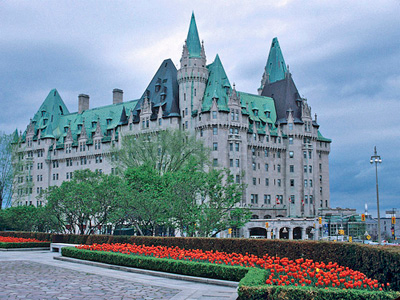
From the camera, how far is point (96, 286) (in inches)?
746

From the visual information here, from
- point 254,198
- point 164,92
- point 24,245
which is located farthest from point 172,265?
point 164,92

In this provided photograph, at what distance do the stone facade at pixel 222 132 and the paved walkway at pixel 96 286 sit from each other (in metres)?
55.2

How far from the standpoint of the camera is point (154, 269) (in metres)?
23.7

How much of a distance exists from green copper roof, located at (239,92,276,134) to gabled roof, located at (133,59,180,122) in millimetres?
12434

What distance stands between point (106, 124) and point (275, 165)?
34936 millimetres

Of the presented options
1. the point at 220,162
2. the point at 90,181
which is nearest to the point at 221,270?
the point at 90,181

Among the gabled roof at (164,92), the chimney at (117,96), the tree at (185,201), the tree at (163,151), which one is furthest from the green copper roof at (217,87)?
the tree at (185,201)

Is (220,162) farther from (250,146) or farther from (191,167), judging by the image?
(191,167)

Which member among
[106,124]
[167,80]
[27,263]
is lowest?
[27,263]

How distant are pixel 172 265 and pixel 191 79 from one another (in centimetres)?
6094

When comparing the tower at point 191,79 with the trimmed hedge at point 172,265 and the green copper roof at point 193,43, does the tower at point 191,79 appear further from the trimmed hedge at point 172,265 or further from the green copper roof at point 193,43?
the trimmed hedge at point 172,265

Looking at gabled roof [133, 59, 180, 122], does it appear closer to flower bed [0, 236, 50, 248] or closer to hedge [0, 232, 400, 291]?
flower bed [0, 236, 50, 248]

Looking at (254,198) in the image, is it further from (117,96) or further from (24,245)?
(24,245)

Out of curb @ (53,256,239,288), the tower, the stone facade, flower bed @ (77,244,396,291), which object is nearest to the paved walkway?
curb @ (53,256,239,288)
